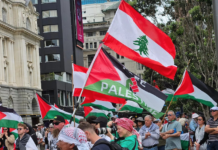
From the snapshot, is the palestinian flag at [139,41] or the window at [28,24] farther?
the window at [28,24]

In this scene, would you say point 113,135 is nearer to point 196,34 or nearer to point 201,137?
point 201,137

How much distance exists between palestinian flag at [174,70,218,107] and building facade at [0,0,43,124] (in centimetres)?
3825

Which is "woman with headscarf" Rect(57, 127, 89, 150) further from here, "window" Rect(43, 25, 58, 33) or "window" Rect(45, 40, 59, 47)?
"window" Rect(43, 25, 58, 33)

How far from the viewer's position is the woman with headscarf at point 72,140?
4305 millimetres

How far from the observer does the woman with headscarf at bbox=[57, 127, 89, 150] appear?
4305 mm

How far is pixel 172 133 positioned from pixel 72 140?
6.44 m

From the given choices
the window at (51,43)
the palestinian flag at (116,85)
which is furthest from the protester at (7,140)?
the window at (51,43)

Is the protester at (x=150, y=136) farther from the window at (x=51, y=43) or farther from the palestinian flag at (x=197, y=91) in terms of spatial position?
the window at (x=51, y=43)

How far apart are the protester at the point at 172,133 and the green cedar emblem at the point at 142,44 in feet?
8.20

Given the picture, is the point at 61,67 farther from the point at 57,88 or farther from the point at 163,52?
the point at 163,52

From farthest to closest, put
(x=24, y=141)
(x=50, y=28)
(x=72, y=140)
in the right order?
(x=50, y=28) < (x=24, y=141) < (x=72, y=140)

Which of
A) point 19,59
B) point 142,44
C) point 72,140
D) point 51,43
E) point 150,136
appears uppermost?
point 51,43

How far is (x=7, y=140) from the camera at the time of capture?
10148 millimetres

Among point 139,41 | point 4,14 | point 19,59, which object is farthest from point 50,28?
point 139,41
